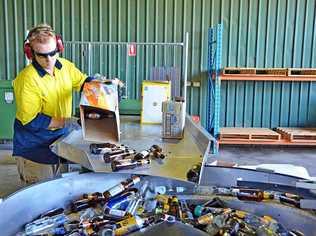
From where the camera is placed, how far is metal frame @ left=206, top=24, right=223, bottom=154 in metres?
4.93

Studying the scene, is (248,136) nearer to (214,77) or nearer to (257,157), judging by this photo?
(257,157)

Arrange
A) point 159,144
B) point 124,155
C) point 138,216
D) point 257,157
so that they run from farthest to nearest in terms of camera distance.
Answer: point 257,157 → point 159,144 → point 124,155 → point 138,216

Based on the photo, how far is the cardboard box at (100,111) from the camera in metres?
1.70

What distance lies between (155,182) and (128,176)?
10 cm

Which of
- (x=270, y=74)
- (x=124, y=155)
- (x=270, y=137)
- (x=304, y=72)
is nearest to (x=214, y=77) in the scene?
(x=270, y=74)

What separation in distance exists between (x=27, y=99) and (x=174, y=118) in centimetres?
68

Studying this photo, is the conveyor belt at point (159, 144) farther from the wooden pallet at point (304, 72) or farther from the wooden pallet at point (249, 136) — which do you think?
the wooden pallet at point (304, 72)

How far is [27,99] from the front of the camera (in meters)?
1.83

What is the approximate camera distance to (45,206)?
1278mm

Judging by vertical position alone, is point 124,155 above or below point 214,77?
below

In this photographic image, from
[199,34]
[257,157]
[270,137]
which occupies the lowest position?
[257,157]

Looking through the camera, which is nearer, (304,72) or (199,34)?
(304,72)

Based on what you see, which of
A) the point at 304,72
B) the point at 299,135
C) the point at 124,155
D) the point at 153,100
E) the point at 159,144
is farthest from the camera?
the point at 304,72

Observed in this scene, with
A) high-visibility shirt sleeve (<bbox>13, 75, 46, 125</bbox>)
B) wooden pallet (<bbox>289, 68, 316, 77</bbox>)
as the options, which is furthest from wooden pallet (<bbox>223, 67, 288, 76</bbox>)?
high-visibility shirt sleeve (<bbox>13, 75, 46, 125</bbox>)
